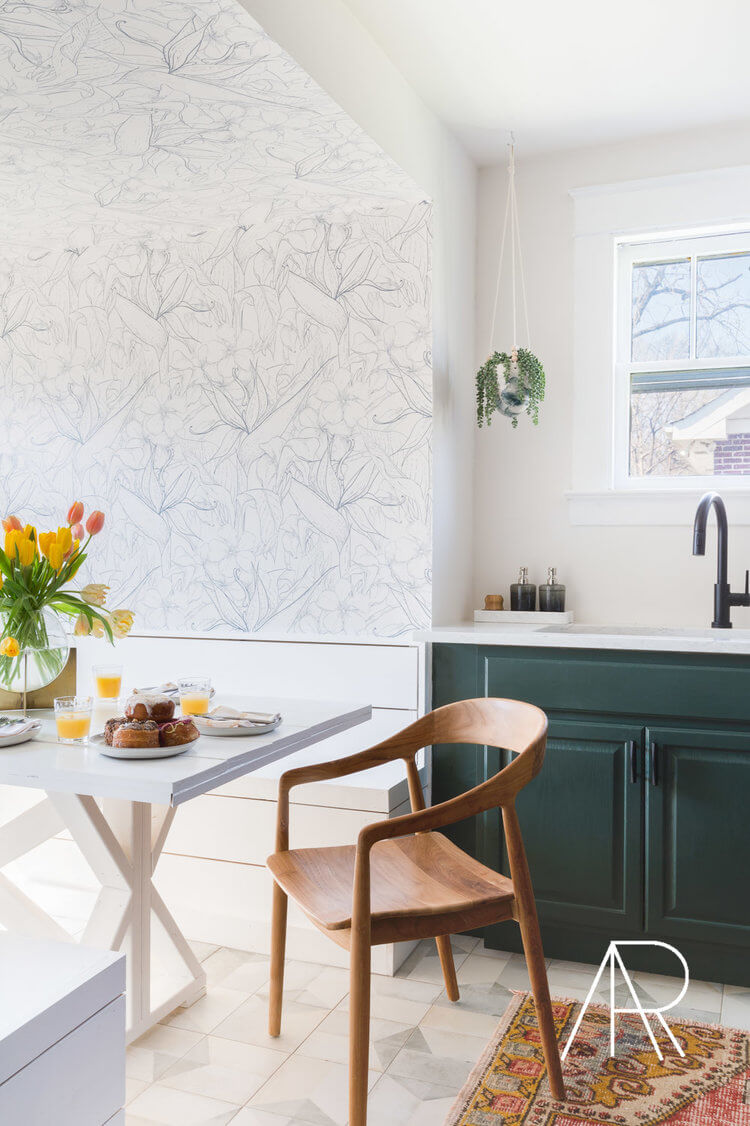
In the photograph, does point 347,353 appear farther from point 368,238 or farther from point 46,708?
point 46,708

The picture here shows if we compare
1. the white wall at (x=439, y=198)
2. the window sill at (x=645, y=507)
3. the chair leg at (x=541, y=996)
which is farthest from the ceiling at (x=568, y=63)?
the chair leg at (x=541, y=996)

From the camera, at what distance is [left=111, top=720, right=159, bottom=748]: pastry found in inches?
66.8

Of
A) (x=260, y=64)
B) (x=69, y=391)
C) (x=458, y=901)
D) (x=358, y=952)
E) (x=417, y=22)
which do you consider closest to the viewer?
(x=358, y=952)

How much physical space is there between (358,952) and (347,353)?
187 cm

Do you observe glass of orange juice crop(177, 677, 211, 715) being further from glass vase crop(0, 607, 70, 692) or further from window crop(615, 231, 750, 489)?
window crop(615, 231, 750, 489)

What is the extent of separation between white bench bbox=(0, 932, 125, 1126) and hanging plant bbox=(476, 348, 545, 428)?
2.03 meters

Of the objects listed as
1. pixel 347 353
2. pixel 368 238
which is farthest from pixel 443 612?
pixel 368 238

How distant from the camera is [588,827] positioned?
2.50 metres

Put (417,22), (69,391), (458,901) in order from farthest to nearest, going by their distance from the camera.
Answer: (69,391)
(417,22)
(458,901)

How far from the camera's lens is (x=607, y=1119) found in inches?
71.7

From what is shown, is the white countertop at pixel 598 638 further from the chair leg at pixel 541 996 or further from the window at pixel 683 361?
the chair leg at pixel 541 996

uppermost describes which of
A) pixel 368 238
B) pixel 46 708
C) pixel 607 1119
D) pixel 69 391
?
pixel 368 238

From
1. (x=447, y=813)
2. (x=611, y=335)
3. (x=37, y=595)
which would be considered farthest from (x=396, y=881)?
(x=611, y=335)

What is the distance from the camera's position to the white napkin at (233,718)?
189 cm
